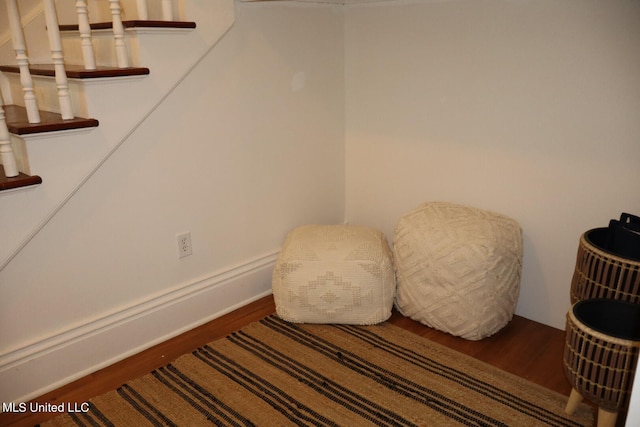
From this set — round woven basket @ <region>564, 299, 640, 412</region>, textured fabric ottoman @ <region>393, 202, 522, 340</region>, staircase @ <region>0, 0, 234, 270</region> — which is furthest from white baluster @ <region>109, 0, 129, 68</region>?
round woven basket @ <region>564, 299, 640, 412</region>

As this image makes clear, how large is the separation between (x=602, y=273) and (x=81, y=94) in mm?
1806

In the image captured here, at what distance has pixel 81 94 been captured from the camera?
1.62 meters

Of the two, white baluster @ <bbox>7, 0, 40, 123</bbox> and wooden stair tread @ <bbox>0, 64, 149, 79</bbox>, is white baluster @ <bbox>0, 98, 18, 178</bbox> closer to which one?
white baluster @ <bbox>7, 0, 40, 123</bbox>

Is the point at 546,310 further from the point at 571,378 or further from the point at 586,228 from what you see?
the point at 571,378

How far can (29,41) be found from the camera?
6.84ft

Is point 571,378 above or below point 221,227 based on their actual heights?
below

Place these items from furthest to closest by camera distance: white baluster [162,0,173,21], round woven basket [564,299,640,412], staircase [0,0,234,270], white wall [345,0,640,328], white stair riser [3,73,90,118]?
white wall [345,0,640,328]
white baluster [162,0,173,21]
white stair riser [3,73,90,118]
staircase [0,0,234,270]
round woven basket [564,299,640,412]

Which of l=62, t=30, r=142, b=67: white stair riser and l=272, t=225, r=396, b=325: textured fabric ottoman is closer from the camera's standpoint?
l=62, t=30, r=142, b=67: white stair riser

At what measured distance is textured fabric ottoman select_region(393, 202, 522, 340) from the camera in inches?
78.1

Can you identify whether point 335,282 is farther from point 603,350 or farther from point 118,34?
point 118,34

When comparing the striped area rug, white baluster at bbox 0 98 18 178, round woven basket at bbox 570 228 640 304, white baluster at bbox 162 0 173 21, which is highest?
white baluster at bbox 162 0 173 21

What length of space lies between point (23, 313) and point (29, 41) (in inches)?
44.4

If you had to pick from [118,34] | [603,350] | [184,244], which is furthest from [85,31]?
[603,350]

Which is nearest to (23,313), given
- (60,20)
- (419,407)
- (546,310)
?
(60,20)
